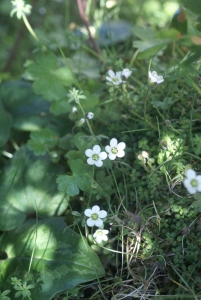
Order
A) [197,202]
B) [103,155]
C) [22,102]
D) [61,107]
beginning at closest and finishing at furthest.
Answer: [197,202] → [103,155] → [61,107] → [22,102]

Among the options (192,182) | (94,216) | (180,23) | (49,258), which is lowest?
(49,258)

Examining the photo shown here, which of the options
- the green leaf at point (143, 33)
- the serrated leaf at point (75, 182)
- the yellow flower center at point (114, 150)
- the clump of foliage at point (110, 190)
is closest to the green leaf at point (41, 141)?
the clump of foliage at point (110, 190)

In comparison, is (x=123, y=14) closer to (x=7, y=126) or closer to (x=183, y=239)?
(x=7, y=126)

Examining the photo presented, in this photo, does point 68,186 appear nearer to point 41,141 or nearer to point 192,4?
point 41,141

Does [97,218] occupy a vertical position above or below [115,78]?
below

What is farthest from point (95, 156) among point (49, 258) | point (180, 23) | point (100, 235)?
point (180, 23)
